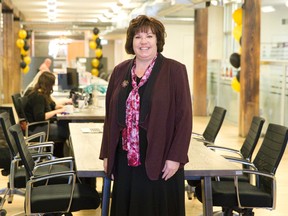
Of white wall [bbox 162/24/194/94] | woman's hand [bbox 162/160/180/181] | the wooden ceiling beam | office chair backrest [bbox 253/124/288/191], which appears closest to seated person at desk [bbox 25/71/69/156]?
office chair backrest [bbox 253/124/288/191]

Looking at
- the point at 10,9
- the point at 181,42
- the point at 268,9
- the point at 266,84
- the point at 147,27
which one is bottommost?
the point at 266,84

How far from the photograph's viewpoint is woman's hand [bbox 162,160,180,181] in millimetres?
3021

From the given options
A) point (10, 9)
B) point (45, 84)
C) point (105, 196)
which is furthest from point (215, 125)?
point (10, 9)

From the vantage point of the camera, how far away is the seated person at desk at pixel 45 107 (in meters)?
6.83

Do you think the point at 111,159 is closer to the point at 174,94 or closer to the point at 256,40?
the point at 174,94

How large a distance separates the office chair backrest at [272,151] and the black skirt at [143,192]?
1055 millimetres

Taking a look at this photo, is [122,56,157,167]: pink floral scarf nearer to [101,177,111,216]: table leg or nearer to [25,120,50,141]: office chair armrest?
[101,177,111,216]: table leg

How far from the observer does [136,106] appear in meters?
3.05

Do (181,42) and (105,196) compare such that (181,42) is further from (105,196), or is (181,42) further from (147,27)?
(147,27)

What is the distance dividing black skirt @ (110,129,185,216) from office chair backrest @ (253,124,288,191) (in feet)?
3.46

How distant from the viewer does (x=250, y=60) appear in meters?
9.66

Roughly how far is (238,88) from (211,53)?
18.5ft

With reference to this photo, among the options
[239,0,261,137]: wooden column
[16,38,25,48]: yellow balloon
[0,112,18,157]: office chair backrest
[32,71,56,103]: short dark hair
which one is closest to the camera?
[0,112,18,157]: office chair backrest

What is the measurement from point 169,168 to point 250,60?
6.92 metres
